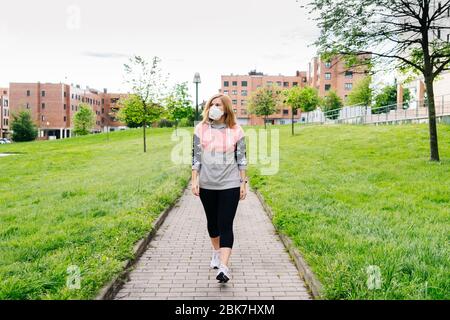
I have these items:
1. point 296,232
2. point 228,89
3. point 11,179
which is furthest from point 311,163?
point 228,89

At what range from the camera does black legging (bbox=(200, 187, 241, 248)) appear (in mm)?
4625

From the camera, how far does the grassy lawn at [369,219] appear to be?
430 centimetres

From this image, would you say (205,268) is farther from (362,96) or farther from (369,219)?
(362,96)

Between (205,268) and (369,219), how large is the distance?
3.28 m

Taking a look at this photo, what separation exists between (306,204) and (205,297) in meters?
4.66

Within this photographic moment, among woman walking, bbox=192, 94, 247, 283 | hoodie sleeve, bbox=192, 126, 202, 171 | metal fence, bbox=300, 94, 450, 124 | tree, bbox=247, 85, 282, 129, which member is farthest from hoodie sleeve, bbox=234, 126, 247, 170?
tree, bbox=247, 85, 282, 129

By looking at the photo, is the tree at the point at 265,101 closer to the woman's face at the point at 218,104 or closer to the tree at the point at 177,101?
the tree at the point at 177,101

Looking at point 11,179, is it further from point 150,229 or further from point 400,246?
point 400,246

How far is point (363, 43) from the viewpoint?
51.5 feet

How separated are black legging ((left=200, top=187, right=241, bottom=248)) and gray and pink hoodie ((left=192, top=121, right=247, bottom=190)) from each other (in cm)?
7

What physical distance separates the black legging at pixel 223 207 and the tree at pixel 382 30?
12.7 m

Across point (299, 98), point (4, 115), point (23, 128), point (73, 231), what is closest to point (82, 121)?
point (23, 128)

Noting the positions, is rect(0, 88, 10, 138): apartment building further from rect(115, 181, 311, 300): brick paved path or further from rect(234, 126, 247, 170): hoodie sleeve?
rect(234, 126, 247, 170): hoodie sleeve
